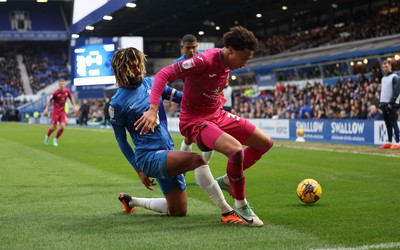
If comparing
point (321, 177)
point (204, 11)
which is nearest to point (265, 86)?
point (204, 11)

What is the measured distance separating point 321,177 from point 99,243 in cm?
666

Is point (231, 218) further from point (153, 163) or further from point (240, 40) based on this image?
point (240, 40)

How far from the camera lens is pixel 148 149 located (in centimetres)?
688

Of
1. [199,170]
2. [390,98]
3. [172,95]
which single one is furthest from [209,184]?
[390,98]

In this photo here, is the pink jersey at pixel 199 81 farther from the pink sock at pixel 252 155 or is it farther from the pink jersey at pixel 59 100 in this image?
the pink jersey at pixel 59 100

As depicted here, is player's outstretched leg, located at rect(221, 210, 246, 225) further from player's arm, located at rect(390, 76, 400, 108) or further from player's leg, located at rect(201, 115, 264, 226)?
player's arm, located at rect(390, 76, 400, 108)

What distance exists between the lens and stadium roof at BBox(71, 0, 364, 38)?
4531 cm

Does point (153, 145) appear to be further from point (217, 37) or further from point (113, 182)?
point (217, 37)

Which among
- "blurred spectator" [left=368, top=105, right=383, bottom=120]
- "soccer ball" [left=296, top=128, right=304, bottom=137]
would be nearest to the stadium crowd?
"soccer ball" [left=296, top=128, right=304, bottom=137]

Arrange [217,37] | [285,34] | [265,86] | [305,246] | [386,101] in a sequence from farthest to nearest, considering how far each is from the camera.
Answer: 1. [217,37]
2. [285,34]
3. [265,86]
4. [386,101]
5. [305,246]

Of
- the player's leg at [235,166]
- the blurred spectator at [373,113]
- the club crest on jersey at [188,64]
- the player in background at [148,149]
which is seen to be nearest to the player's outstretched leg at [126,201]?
the player in background at [148,149]

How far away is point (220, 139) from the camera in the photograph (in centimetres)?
674

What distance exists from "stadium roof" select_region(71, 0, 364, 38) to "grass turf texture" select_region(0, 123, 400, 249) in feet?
97.2

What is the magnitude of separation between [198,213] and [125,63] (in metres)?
1.95
